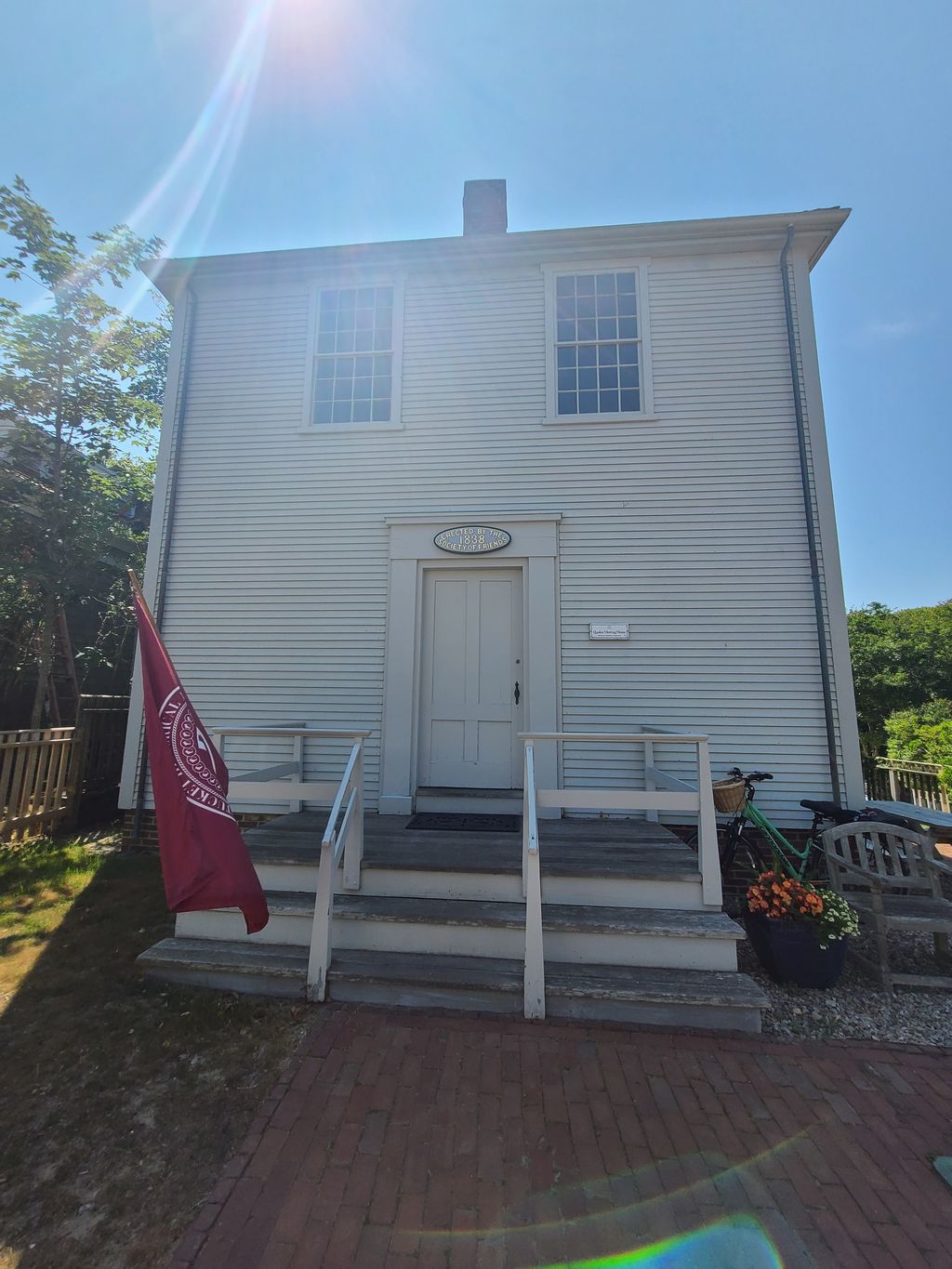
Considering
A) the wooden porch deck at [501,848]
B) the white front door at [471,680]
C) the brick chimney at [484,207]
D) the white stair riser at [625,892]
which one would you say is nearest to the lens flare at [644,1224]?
the white stair riser at [625,892]

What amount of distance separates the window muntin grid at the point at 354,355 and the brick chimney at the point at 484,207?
1.36 metres

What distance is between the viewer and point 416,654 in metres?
Result: 5.67

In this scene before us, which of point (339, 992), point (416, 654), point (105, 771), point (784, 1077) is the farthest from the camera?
point (105, 771)

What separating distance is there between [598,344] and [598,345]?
0.5 inches

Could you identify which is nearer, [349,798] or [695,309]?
[349,798]

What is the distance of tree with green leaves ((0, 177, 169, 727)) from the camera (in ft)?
24.1

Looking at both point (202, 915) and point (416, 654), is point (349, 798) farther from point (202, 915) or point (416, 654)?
point (416, 654)

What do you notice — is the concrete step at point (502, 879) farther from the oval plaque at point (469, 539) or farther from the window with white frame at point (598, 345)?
the window with white frame at point (598, 345)

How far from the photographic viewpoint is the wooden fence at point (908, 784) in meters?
7.91

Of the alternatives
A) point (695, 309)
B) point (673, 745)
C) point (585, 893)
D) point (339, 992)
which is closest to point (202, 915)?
point (339, 992)

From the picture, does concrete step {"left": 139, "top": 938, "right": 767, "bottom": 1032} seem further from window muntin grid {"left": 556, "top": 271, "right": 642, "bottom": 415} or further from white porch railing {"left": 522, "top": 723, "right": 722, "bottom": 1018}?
window muntin grid {"left": 556, "top": 271, "right": 642, "bottom": 415}

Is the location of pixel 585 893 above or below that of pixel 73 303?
below

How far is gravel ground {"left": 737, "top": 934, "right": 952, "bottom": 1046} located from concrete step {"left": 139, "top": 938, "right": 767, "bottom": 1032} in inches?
13.8

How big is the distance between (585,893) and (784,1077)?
1.27 meters
